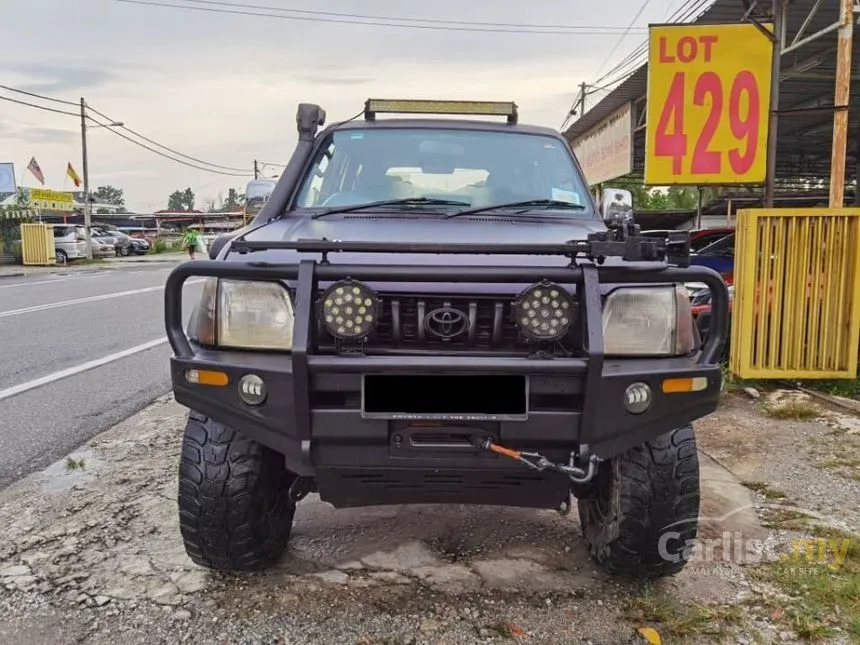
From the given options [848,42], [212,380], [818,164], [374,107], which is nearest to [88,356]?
[374,107]

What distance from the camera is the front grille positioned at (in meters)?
2.19

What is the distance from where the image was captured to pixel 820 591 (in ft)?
8.38

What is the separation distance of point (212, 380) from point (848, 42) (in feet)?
20.5

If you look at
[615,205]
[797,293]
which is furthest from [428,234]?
[797,293]

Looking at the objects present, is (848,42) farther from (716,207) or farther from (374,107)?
(716,207)

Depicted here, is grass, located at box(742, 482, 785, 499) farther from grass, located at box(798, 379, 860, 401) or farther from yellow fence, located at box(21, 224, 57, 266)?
yellow fence, located at box(21, 224, 57, 266)

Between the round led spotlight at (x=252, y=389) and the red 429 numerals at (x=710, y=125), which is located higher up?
the red 429 numerals at (x=710, y=125)

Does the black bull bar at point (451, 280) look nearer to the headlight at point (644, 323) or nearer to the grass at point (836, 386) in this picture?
the headlight at point (644, 323)

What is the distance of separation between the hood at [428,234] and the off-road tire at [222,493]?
63cm

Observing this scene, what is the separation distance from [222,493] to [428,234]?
1143mm

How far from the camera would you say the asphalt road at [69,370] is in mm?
4543

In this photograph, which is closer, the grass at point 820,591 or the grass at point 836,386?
the grass at point 820,591

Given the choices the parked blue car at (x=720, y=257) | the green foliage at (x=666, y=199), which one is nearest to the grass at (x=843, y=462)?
the parked blue car at (x=720, y=257)

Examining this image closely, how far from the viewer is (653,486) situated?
2410mm
